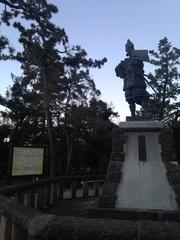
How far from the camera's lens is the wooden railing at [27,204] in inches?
92.2

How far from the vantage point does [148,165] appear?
670 cm

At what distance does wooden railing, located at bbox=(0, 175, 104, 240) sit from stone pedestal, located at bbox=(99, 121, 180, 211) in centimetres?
229

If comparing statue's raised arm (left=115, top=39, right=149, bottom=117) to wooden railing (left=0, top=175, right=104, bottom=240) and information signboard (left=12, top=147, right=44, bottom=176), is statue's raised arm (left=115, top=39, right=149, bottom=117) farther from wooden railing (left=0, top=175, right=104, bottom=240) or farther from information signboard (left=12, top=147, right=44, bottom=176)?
wooden railing (left=0, top=175, right=104, bottom=240)

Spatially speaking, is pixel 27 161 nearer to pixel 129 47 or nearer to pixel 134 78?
pixel 134 78

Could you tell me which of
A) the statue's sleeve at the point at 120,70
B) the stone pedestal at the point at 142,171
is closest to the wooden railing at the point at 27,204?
the stone pedestal at the point at 142,171

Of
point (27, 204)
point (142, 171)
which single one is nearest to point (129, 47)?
point (142, 171)

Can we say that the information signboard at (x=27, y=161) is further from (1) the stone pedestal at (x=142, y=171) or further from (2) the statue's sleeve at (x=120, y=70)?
(2) the statue's sleeve at (x=120, y=70)

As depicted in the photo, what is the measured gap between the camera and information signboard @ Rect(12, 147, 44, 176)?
8359 millimetres

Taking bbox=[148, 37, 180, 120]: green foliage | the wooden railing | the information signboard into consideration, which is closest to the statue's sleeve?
the information signboard

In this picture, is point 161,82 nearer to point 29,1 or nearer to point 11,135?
point 11,135

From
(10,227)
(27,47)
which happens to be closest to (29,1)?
(27,47)

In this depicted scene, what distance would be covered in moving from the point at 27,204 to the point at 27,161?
4.77 feet

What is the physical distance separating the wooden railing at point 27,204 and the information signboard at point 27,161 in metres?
0.48

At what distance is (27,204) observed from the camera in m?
7.77
